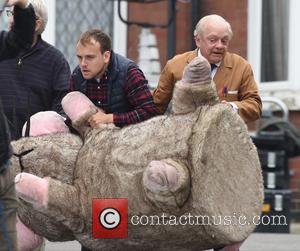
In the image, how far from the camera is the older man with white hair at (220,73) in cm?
650

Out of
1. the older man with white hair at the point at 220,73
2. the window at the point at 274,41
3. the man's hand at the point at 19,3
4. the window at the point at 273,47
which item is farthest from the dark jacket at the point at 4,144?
the window at the point at 274,41

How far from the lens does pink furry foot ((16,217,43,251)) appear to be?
610 cm

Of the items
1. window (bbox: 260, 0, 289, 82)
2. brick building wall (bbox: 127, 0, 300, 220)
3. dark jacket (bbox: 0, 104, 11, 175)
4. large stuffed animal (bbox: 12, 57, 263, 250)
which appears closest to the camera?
dark jacket (bbox: 0, 104, 11, 175)

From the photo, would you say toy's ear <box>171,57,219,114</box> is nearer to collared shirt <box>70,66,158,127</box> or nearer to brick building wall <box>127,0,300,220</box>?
collared shirt <box>70,66,158,127</box>

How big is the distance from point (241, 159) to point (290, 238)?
15.9ft

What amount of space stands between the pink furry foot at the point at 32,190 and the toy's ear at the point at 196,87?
0.79 meters

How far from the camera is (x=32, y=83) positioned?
690cm

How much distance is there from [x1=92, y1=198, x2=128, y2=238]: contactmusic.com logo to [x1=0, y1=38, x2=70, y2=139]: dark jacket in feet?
3.65

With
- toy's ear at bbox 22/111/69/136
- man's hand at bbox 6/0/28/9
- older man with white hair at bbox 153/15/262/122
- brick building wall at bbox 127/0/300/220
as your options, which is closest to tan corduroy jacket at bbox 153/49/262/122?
older man with white hair at bbox 153/15/262/122

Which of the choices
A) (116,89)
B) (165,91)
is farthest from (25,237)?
(165,91)

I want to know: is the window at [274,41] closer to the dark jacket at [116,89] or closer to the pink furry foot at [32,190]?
the dark jacket at [116,89]

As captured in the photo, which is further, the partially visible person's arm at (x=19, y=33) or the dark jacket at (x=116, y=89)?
the dark jacket at (x=116, y=89)

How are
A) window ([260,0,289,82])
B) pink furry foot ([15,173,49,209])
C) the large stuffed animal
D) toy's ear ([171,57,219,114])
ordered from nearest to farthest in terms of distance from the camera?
the large stuffed animal → toy's ear ([171,57,219,114]) → pink furry foot ([15,173,49,209]) → window ([260,0,289,82])

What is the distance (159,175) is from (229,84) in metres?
1.27
